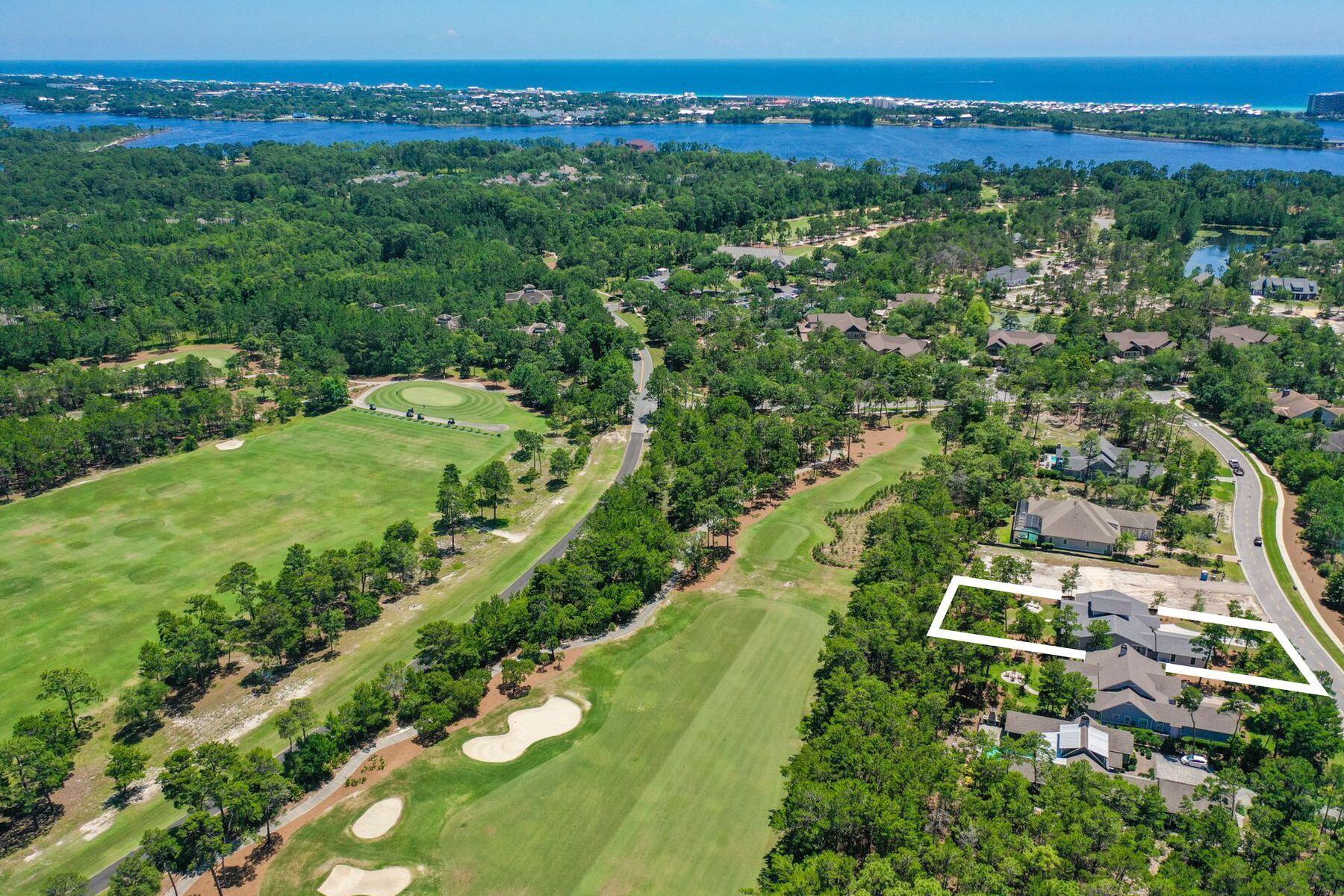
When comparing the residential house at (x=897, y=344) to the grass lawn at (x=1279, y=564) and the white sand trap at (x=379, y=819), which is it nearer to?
the grass lawn at (x=1279, y=564)

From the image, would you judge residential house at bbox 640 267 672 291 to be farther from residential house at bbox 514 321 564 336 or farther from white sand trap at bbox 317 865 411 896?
white sand trap at bbox 317 865 411 896

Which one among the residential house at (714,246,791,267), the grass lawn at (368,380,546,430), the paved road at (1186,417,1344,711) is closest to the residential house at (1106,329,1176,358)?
the paved road at (1186,417,1344,711)

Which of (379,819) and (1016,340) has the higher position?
(1016,340)

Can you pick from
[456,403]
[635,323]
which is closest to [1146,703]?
[456,403]

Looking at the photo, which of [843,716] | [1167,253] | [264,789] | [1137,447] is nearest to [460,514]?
[264,789]

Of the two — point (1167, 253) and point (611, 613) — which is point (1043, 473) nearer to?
point (611, 613)

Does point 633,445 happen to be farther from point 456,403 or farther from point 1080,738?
point 1080,738
